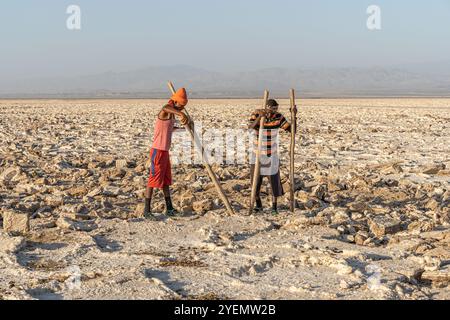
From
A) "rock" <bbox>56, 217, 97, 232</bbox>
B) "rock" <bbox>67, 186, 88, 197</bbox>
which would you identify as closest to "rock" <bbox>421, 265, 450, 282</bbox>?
"rock" <bbox>56, 217, 97, 232</bbox>

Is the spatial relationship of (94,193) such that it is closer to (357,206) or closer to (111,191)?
(111,191)

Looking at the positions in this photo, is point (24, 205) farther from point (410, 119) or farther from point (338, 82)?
point (338, 82)

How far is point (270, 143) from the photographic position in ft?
23.9

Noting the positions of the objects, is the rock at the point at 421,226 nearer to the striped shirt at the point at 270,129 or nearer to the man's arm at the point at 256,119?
the striped shirt at the point at 270,129

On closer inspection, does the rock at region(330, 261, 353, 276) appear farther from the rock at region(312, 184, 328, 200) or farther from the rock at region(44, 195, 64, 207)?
the rock at region(44, 195, 64, 207)

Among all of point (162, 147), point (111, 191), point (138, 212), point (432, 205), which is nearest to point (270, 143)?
point (162, 147)

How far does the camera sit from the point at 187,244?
6.21 m

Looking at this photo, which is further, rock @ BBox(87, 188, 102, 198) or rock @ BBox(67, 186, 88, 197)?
rock @ BBox(67, 186, 88, 197)

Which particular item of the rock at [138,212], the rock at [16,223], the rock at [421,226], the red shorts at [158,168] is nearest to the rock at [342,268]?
the rock at [421,226]

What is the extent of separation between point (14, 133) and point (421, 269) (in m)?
13.1

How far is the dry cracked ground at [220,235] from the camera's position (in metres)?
4.98
